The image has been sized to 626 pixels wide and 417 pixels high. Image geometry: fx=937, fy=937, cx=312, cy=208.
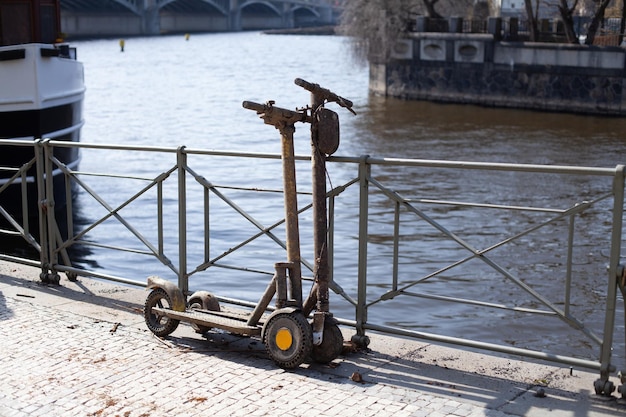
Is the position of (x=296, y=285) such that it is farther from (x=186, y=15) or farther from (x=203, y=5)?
(x=186, y=15)

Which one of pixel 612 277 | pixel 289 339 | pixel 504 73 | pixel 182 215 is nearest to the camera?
pixel 612 277

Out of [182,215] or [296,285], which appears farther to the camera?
[182,215]

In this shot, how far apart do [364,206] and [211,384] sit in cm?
154

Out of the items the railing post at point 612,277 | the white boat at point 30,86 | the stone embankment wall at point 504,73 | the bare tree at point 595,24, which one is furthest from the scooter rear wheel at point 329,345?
the bare tree at point 595,24

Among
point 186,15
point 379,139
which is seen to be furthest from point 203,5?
point 379,139

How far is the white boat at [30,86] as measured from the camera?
49.5 ft

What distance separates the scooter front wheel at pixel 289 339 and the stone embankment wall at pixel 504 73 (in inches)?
1212

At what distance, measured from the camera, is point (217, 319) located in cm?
616

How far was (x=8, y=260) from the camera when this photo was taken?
8680mm

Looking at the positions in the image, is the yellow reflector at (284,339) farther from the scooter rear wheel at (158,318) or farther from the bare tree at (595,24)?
the bare tree at (595,24)

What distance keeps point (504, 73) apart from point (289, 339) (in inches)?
1317

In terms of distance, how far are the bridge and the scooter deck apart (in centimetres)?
7066

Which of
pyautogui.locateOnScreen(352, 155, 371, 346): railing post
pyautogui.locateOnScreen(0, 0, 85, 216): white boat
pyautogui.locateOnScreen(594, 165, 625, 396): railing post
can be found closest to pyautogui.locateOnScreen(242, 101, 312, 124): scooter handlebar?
pyautogui.locateOnScreen(352, 155, 371, 346): railing post

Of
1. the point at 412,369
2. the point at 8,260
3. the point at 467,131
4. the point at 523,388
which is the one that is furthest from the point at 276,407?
the point at 467,131
